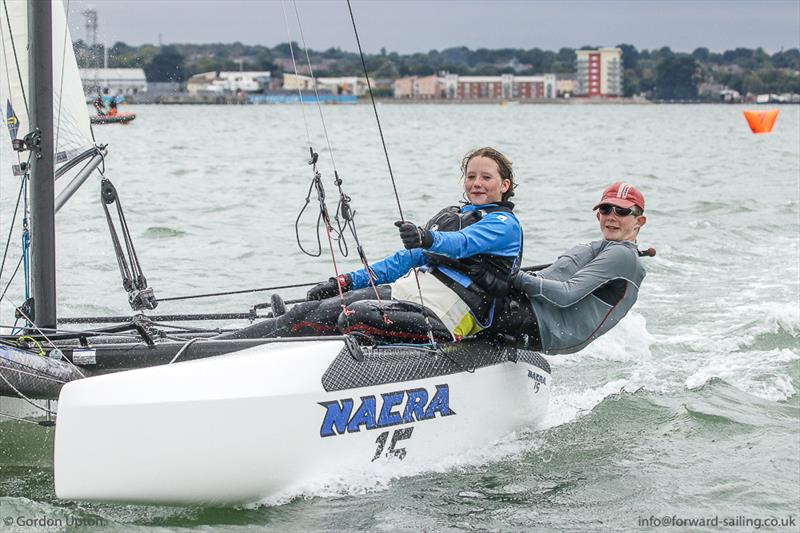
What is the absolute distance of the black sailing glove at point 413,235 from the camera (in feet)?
13.6

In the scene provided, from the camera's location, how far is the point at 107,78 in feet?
19.6

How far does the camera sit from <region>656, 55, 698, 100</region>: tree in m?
117

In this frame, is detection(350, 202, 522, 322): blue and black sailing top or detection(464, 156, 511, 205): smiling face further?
detection(464, 156, 511, 205): smiling face

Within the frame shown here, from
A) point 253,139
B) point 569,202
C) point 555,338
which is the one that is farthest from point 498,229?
point 253,139

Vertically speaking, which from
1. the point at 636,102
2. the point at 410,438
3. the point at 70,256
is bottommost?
the point at 636,102

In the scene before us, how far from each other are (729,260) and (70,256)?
5.77 metres

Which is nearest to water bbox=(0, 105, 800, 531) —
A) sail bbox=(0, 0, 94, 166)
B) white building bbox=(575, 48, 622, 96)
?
sail bbox=(0, 0, 94, 166)

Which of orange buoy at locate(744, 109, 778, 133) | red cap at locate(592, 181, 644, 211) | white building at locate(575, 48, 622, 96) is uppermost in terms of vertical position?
red cap at locate(592, 181, 644, 211)

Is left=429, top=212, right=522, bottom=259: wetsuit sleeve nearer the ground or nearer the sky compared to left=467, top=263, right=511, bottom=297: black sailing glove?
nearer the sky

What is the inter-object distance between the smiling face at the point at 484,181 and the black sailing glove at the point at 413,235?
497 mm

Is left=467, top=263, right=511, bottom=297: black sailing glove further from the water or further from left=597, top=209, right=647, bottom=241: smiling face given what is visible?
the water

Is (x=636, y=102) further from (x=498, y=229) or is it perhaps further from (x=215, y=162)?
(x=498, y=229)

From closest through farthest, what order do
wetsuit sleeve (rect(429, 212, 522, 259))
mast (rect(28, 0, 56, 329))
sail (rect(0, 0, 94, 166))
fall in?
wetsuit sleeve (rect(429, 212, 522, 259)) → mast (rect(28, 0, 56, 329)) → sail (rect(0, 0, 94, 166))

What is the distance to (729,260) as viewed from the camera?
10.6 meters
